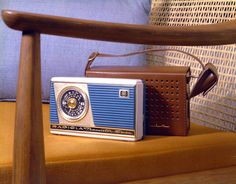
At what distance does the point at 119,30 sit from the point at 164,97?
26cm

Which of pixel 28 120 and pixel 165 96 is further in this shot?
pixel 165 96

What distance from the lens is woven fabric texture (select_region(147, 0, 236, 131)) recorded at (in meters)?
1.00

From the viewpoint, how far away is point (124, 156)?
0.73m

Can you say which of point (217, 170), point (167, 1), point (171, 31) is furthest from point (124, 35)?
point (167, 1)

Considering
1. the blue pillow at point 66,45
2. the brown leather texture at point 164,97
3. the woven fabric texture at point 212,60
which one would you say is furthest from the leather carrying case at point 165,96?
the blue pillow at point 66,45

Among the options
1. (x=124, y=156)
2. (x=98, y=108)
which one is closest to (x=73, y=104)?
(x=98, y=108)

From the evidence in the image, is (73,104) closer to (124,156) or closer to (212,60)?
(124,156)

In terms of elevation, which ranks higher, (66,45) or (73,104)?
(66,45)

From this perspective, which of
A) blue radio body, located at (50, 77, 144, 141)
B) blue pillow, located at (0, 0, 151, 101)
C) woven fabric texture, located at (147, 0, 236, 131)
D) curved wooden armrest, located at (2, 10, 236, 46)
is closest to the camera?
curved wooden armrest, located at (2, 10, 236, 46)

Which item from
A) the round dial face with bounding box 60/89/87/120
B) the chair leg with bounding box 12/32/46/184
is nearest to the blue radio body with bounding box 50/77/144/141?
the round dial face with bounding box 60/89/87/120

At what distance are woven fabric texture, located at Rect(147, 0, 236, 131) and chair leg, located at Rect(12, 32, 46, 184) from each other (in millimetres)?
523

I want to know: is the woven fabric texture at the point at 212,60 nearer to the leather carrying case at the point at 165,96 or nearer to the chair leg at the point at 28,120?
the leather carrying case at the point at 165,96

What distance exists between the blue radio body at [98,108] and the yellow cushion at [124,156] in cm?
2

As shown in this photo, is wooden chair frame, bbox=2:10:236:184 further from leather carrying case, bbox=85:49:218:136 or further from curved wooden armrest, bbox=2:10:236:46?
leather carrying case, bbox=85:49:218:136
